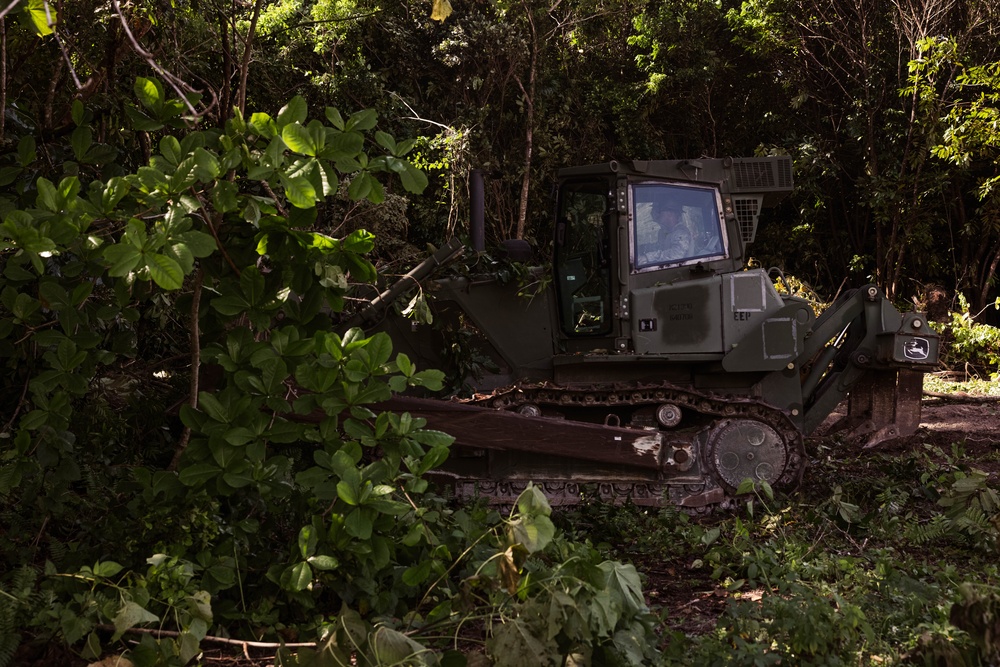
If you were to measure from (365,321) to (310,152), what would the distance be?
15.5 ft

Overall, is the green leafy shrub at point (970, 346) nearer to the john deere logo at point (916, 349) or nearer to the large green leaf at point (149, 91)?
the john deere logo at point (916, 349)

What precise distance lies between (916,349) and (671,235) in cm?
229

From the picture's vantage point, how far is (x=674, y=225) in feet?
27.1

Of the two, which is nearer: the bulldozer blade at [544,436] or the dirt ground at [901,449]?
the dirt ground at [901,449]

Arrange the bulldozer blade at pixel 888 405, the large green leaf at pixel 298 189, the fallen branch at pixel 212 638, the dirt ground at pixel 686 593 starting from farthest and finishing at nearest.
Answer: the bulldozer blade at pixel 888 405 < the dirt ground at pixel 686 593 < the fallen branch at pixel 212 638 < the large green leaf at pixel 298 189

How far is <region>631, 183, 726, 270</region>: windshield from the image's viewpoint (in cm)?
814

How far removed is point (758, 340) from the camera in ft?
26.2

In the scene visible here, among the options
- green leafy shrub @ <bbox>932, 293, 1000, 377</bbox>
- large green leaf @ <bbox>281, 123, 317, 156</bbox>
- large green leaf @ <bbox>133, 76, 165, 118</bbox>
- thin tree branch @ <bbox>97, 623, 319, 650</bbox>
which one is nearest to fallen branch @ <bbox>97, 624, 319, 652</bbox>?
thin tree branch @ <bbox>97, 623, 319, 650</bbox>

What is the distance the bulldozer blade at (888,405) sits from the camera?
8.39 metres

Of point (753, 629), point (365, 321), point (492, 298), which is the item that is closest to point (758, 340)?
point (492, 298)

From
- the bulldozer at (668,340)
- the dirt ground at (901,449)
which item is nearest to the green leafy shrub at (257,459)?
the dirt ground at (901,449)

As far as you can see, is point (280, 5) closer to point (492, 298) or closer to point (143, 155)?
point (492, 298)

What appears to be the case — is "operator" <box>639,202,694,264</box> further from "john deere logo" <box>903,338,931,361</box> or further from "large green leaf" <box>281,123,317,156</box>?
"large green leaf" <box>281,123,317,156</box>

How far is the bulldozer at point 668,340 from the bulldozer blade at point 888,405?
0.5 inches
